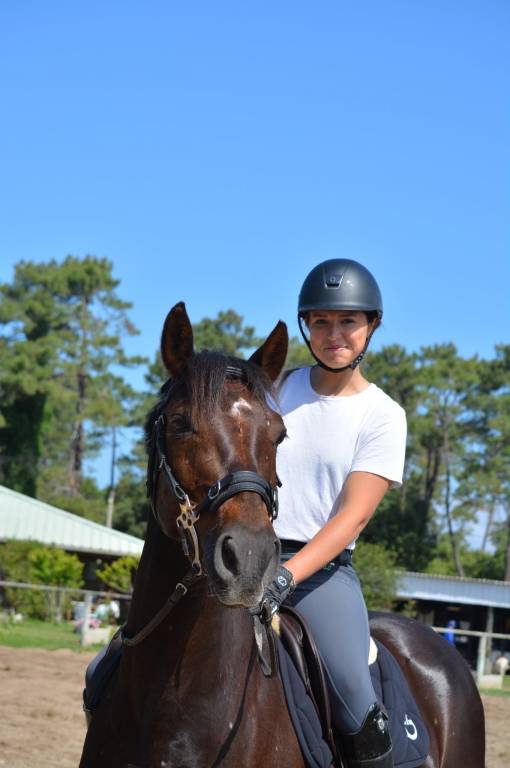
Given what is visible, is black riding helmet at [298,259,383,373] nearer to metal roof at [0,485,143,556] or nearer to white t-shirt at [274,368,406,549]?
white t-shirt at [274,368,406,549]

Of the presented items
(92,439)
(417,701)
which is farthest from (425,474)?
(417,701)

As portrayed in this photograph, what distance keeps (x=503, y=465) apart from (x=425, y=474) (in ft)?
15.6

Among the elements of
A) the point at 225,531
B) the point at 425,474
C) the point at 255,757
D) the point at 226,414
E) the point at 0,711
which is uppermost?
the point at 425,474

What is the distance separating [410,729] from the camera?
404cm

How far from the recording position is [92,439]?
5853cm

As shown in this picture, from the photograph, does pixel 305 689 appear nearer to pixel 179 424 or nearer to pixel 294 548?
pixel 294 548

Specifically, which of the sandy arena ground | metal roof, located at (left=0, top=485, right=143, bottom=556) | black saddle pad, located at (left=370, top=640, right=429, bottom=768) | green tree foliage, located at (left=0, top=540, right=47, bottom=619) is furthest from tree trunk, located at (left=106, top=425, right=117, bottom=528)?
black saddle pad, located at (left=370, top=640, right=429, bottom=768)

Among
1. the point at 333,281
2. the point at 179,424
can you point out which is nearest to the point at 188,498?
the point at 179,424

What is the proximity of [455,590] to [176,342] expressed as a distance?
36.9 metres

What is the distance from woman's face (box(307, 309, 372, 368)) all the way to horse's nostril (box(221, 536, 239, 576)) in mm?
1323

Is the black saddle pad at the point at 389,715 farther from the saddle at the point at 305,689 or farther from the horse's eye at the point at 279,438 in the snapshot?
the horse's eye at the point at 279,438

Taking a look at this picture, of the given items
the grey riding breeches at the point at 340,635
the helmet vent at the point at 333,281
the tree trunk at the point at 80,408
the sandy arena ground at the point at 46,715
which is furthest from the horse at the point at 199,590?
the tree trunk at the point at 80,408

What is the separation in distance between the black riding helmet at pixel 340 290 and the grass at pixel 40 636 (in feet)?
50.7

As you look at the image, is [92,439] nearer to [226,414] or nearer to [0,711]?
[0,711]
